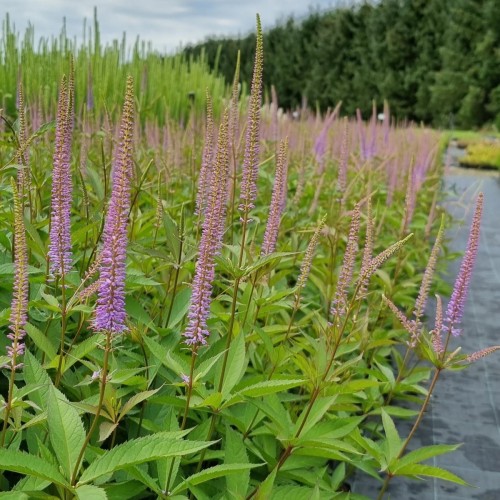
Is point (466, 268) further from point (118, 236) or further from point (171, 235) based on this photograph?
point (118, 236)

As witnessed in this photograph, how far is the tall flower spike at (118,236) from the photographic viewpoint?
142 centimetres

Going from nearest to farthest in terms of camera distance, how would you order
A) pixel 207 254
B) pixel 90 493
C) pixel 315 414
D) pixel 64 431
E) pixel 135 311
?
1. pixel 90 493
2. pixel 64 431
3. pixel 207 254
4. pixel 315 414
5. pixel 135 311

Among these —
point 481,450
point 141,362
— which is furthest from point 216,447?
point 481,450

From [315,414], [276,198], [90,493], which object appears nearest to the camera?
[90,493]

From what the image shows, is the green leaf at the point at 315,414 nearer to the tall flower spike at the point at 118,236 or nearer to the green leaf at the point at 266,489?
the green leaf at the point at 266,489

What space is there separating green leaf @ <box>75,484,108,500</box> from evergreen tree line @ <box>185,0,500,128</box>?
25927 mm

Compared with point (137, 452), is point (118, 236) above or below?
above

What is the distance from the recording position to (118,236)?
56.7 inches

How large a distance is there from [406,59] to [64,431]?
2984cm

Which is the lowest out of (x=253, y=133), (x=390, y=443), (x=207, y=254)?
(x=390, y=443)

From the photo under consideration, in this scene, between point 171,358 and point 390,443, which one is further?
point 390,443

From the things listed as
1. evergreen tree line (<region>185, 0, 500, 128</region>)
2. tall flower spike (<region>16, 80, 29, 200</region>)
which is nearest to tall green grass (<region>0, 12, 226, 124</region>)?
tall flower spike (<region>16, 80, 29, 200</region>)

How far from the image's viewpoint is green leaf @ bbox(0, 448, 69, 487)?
1.41 meters

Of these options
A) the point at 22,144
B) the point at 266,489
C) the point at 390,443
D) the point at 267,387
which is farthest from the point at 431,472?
the point at 22,144
